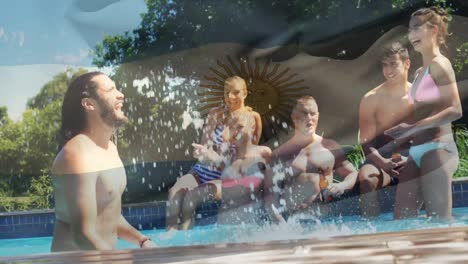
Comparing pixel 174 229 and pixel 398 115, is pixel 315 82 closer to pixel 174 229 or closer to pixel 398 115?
pixel 398 115

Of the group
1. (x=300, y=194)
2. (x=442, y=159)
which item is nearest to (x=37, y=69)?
(x=300, y=194)

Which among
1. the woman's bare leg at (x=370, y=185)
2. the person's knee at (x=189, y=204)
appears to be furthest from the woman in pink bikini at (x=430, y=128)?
the person's knee at (x=189, y=204)

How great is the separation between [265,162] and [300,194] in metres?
0.25

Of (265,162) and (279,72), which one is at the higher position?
(279,72)

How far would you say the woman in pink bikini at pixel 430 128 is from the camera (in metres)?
3.34

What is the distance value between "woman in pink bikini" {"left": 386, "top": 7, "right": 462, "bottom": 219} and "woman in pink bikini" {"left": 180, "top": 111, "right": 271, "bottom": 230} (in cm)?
73

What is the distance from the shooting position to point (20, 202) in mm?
3248

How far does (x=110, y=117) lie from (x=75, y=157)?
270 millimetres

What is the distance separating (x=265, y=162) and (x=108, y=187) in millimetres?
832

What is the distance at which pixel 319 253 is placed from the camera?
1917 millimetres

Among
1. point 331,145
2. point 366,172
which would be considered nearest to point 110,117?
point 331,145

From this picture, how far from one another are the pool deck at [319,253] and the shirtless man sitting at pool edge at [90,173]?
736mm

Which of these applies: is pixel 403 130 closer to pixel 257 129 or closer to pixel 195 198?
pixel 257 129

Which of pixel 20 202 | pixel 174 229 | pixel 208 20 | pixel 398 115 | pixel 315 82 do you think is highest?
pixel 208 20
